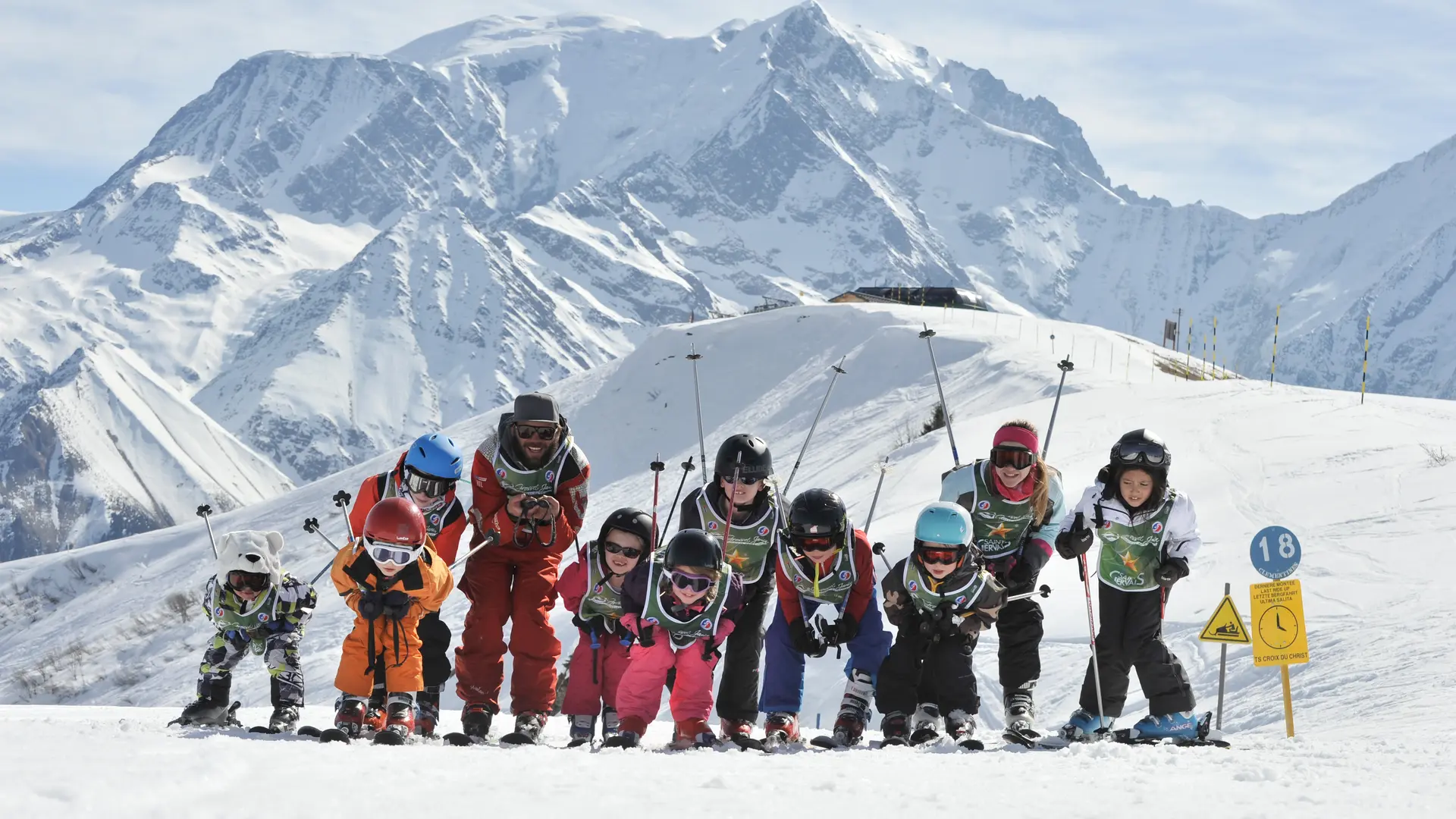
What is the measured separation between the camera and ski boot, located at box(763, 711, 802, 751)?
7.42 m

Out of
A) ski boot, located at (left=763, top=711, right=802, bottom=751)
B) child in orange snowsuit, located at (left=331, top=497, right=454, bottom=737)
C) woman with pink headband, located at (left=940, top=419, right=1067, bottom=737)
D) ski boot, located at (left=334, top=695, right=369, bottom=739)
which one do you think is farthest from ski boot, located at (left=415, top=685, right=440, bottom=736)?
woman with pink headband, located at (left=940, top=419, right=1067, bottom=737)

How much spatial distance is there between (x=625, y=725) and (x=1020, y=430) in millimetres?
3008

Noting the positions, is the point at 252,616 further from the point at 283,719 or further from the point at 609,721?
the point at 609,721

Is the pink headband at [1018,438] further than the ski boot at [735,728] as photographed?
Yes

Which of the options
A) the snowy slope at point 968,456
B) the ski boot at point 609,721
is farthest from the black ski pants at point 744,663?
the snowy slope at point 968,456

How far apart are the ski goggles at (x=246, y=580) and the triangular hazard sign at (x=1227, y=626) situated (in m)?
5.58

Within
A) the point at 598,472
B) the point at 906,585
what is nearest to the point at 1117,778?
the point at 906,585

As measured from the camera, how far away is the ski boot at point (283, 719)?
23.4 feet

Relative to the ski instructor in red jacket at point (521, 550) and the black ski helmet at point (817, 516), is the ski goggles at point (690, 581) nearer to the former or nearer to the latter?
the black ski helmet at point (817, 516)

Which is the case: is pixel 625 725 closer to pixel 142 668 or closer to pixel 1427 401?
pixel 1427 401

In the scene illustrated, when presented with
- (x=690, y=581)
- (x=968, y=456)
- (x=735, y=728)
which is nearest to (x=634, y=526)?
(x=690, y=581)

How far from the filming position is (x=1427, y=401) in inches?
1036

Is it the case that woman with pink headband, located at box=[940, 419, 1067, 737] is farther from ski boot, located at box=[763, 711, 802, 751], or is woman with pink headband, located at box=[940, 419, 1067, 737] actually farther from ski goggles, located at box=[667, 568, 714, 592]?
ski goggles, located at box=[667, 568, 714, 592]

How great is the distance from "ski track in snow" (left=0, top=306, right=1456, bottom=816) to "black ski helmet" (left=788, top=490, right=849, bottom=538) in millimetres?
1432
